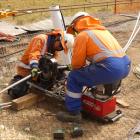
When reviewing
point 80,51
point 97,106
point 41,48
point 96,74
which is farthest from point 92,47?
point 41,48

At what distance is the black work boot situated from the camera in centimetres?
638

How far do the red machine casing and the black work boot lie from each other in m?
0.23

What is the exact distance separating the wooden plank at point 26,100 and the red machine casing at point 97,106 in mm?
913

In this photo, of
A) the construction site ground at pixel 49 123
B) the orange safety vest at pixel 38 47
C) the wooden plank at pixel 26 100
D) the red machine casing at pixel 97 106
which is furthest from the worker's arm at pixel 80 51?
the wooden plank at pixel 26 100

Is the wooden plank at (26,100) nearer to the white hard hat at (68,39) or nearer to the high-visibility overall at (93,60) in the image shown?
the high-visibility overall at (93,60)

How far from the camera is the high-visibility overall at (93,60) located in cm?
600

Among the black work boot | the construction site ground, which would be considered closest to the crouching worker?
the construction site ground

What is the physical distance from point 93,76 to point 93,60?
9.6 inches

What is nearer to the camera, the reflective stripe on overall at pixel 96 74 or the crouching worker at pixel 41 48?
the reflective stripe on overall at pixel 96 74

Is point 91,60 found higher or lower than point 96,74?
higher

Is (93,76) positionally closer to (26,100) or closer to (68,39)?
(68,39)

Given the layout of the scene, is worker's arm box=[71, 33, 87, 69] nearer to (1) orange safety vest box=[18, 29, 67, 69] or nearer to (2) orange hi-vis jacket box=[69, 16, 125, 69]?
(2) orange hi-vis jacket box=[69, 16, 125, 69]

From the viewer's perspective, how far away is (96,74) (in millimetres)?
6035

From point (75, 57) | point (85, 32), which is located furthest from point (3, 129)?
point (85, 32)
